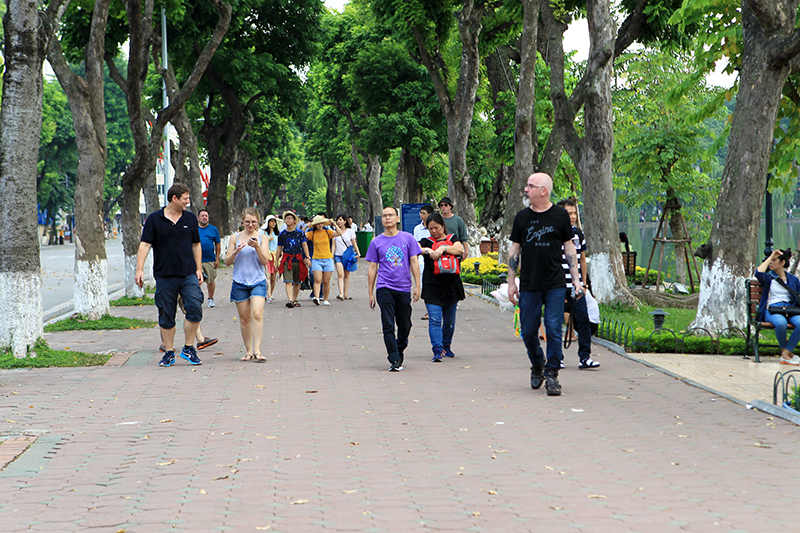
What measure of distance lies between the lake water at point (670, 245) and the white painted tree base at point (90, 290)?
12.9 metres

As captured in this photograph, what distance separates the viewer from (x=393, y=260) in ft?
31.4

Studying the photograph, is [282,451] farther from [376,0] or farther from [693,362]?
[376,0]

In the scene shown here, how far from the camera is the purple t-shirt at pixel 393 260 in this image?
9602 mm

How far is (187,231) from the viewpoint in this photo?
9859 millimetres

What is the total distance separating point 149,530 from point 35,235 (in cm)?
667

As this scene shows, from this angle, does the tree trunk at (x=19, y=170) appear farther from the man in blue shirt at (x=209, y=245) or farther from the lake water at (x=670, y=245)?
the lake water at (x=670, y=245)

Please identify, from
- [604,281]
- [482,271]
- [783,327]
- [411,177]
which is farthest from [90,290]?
[411,177]

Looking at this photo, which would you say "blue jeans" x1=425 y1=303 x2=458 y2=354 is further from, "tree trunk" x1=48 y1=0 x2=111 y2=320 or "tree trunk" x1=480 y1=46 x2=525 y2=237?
"tree trunk" x1=480 y1=46 x2=525 y2=237

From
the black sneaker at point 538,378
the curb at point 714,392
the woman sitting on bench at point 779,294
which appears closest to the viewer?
the curb at point 714,392

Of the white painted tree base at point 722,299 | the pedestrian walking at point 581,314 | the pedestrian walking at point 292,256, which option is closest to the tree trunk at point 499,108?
the pedestrian walking at point 292,256

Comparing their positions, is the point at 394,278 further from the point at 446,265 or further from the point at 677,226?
the point at 677,226

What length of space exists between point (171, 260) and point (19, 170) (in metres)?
2.03

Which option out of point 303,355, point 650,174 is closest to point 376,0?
point 650,174

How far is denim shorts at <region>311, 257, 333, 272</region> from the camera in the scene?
1753 centimetres
